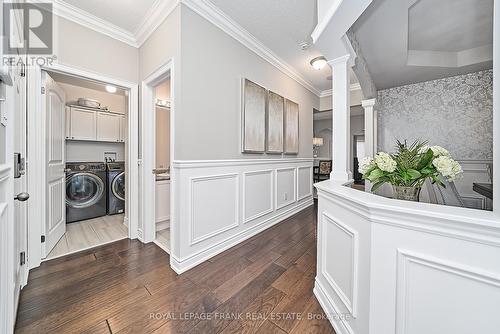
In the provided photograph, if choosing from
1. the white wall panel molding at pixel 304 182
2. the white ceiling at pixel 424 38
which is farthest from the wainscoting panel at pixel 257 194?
the white ceiling at pixel 424 38

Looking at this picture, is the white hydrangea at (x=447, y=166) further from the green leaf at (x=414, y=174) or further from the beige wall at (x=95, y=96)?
the beige wall at (x=95, y=96)

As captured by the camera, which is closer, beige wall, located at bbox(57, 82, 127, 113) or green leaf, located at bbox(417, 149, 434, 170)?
green leaf, located at bbox(417, 149, 434, 170)

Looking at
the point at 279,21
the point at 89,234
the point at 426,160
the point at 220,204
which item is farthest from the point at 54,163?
the point at 426,160

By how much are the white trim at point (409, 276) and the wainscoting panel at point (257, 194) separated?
185 cm

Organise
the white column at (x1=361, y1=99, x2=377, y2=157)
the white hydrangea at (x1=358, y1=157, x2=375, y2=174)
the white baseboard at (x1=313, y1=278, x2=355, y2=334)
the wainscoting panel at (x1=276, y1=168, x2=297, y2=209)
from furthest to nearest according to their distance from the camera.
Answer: the white column at (x1=361, y1=99, x2=377, y2=157), the wainscoting panel at (x1=276, y1=168, x2=297, y2=209), the white hydrangea at (x1=358, y1=157, x2=375, y2=174), the white baseboard at (x1=313, y1=278, x2=355, y2=334)

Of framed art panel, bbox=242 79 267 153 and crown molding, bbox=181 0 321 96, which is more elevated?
crown molding, bbox=181 0 321 96

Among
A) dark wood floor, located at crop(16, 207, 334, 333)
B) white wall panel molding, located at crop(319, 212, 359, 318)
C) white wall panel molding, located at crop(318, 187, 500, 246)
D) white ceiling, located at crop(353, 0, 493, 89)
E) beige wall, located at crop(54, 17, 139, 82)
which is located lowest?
dark wood floor, located at crop(16, 207, 334, 333)

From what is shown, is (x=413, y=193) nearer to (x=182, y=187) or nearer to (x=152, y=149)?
(x=182, y=187)

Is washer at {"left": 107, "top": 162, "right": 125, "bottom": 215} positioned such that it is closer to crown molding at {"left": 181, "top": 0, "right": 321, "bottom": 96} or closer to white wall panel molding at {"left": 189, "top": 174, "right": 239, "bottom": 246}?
white wall panel molding at {"left": 189, "top": 174, "right": 239, "bottom": 246}

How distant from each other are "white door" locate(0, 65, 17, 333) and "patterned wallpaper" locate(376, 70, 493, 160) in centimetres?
491

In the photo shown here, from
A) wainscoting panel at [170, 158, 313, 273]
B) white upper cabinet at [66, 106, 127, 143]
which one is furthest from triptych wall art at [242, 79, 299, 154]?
white upper cabinet at [66, 106, 127, 143]

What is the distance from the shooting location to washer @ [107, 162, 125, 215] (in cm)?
348

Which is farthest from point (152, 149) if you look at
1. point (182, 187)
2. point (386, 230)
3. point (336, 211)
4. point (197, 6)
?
point (386, 230)

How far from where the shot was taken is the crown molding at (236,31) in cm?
195
